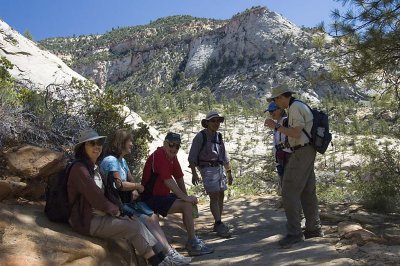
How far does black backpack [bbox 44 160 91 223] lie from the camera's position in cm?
348

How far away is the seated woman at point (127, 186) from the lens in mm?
3688

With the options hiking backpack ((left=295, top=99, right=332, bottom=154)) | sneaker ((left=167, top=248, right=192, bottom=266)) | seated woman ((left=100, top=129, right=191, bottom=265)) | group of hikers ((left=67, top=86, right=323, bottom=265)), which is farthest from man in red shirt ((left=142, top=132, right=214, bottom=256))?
hiking backpack ((left=295, top=99, right=332, bottom=154))

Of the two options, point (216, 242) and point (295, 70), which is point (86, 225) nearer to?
point (216, 242)

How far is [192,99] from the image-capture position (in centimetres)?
6266

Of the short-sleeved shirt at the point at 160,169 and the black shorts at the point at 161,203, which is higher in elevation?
the short-sleeved shirt at the point at 160,169

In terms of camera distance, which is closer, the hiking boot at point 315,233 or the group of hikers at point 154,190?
the group of hikers at point 154,190

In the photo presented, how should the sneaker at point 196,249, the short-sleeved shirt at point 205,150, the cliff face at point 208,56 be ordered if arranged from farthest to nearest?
the cliff face at point 208,56
the short-sleeved shirt at point 205,150
the sneaker at point 196,249

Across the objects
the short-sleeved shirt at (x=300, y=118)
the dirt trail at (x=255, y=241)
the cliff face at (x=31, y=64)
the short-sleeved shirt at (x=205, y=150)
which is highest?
the cliff face at (x=31, y=64)

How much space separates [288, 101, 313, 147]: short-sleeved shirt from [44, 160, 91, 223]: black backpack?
78.7 inches

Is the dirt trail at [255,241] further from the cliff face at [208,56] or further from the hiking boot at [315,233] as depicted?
the cliff face at [208,56]

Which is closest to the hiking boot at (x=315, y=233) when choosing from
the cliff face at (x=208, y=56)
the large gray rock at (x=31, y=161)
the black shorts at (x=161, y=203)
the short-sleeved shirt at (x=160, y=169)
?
the black shorts at (x=161, y=203)

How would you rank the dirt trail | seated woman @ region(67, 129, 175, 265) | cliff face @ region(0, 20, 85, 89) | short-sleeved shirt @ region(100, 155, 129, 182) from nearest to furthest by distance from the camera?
1. seated woman @ region(67, 129, 175, 265)
2. the dirt trail
3. short-sleeved shirt @ region(100, 155, 129, 182)
4. cliff face @ region(0, 20, 85, 89)

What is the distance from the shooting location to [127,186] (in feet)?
13.0

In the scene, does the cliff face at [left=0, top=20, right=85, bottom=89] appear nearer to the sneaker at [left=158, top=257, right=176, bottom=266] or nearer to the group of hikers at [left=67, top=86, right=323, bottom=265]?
the group of hikers at [left=67, top=86, right=323, bottom=265]
